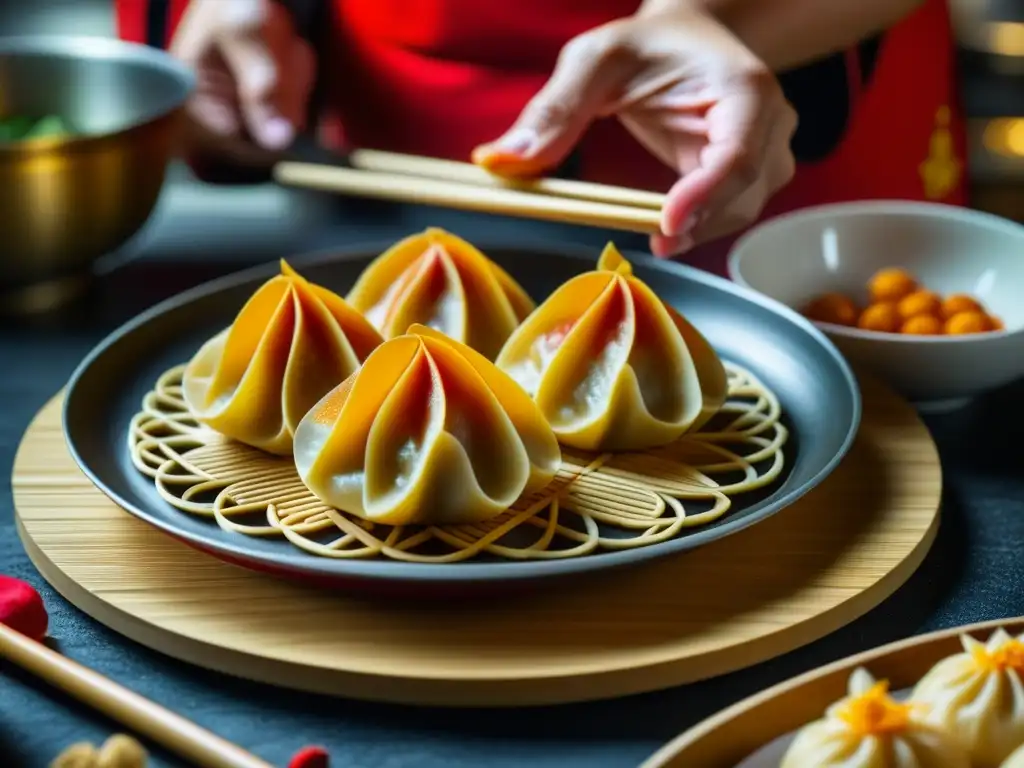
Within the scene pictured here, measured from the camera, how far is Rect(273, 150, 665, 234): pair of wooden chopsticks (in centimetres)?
123

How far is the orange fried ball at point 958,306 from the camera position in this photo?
1.26 meters

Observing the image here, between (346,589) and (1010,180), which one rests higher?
(346,589)

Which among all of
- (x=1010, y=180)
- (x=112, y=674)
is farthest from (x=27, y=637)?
(x=1010, y=180)

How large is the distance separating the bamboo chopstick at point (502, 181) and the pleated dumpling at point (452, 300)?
118 millimetres

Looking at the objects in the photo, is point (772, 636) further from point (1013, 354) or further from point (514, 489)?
point (1013, 354)

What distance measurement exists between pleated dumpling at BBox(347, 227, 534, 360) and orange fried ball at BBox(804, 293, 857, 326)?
1.05ft

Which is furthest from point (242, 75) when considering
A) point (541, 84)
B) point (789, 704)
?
point (789, 704)

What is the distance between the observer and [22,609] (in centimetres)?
86

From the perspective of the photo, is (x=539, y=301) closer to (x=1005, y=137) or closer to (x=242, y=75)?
(x=242, y=75)

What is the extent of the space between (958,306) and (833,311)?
121 millimetres

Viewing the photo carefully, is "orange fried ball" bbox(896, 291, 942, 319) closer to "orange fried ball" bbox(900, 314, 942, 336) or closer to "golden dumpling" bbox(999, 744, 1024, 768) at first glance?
"orange fried ball" bbox(900, 314, 942, 336)

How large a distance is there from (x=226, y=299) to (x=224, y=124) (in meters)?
0.44

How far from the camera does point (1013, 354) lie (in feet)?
3.84

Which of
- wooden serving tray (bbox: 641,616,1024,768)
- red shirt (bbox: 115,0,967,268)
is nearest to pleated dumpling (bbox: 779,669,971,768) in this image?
wooden serving tray (bbox: 641,616,1024,768)
